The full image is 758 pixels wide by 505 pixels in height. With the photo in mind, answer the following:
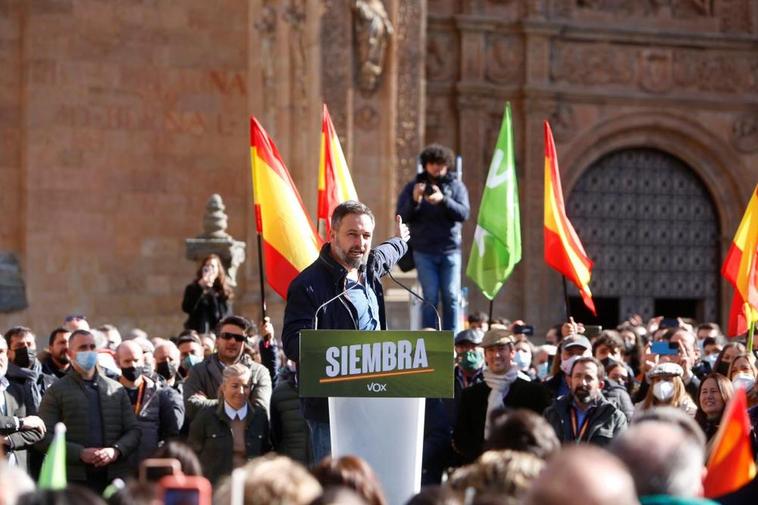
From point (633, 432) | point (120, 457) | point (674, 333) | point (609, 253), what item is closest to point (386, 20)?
point (609, 253)

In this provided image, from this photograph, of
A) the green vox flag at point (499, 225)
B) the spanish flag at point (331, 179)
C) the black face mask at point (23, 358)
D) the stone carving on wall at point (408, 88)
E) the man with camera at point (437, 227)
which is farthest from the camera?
the stone carving on wall at point (408, 88)

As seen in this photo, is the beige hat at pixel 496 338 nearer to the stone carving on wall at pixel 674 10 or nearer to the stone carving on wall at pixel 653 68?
the stone carving on wall at pixel 653 68

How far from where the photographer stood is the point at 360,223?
9.06 metres

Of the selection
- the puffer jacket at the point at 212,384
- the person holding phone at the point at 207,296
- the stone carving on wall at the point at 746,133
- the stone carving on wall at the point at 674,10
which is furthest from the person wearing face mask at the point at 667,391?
the stone carving on wall at the point at 746,133

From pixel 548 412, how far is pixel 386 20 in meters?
11.1

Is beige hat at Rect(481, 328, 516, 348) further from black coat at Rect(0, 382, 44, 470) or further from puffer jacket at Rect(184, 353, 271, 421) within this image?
black coat at Rect(0, 382, 44, 470)

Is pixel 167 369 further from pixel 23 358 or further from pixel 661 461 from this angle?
pixel 661 461

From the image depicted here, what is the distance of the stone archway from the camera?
1017 inches

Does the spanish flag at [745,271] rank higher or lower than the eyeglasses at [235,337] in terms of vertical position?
higher

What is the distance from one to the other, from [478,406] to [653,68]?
52.8 feet

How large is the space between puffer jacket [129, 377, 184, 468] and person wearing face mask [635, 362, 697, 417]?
2926 mm

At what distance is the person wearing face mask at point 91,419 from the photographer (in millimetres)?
10664

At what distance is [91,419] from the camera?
10.7 meters

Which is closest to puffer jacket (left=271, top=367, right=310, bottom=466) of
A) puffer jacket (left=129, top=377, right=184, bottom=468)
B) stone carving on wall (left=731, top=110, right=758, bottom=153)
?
puffer jacket (left=129, top=377, right=184, bottom=468)
